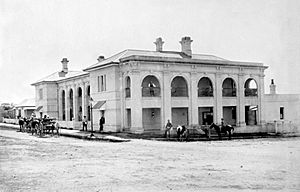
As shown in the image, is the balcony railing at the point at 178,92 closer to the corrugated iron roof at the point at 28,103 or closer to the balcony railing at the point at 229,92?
the balcony railing at the point at 229,92

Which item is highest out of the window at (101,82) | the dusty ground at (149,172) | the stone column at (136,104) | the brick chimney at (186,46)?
the brick chimney at (186,46)

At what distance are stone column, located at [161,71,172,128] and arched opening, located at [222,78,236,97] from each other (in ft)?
22.7

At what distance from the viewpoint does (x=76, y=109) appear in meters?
46.8

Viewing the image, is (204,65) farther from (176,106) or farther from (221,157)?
(221,157)

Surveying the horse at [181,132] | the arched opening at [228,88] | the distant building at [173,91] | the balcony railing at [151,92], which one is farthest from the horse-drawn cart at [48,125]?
the arched opening at [228,88]

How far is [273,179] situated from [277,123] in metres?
26.5

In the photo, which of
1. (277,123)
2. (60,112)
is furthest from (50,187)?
(60,112)

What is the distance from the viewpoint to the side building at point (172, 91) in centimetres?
3262

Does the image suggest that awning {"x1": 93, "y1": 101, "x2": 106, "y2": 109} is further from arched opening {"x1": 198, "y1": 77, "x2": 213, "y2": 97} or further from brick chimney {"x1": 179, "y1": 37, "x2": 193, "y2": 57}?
brick chimney {"x1": 179, "y1": 37, "x2": 193, "y2": 57}

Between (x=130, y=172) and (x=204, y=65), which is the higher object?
(x=204, y=65)

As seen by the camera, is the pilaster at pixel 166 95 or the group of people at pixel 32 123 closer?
the pilaster at pixel 166 95

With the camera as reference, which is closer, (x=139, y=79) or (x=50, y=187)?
(x=50, y=187)

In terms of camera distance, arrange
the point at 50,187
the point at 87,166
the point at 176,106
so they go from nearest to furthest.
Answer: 1. the point at 50,187
2. the point at 87,166
3. the point at 176,106

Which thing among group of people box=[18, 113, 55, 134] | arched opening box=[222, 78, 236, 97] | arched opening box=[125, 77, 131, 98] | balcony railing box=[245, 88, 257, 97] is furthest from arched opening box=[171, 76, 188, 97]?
group of people box=[18, 113, 55, 134]
